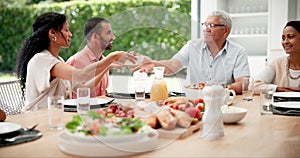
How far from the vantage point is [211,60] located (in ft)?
6.57

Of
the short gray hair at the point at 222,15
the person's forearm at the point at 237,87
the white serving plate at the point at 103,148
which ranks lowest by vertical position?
the white serving plate at the point at 103,148

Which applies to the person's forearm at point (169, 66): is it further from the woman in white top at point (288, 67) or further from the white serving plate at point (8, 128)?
the woman in white top at point (288, 67)

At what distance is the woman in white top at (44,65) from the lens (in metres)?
2.25

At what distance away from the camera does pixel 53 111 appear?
1557 millimetres

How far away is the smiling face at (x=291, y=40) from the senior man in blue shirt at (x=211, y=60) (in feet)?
1.03

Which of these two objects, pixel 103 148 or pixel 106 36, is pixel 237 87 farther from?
pixel 103 148

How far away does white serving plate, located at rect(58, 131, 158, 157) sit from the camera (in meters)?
1.15

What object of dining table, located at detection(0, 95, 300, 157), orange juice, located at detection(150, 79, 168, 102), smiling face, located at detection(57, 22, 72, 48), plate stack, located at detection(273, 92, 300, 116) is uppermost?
smiling face, located at detection(57, 22, 72, 48)

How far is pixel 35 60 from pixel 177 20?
3.67 ft

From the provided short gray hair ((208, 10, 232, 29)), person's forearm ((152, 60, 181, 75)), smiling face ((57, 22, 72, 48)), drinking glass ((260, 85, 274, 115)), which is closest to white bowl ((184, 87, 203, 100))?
person's forearm ((152, 60, 181, 75))

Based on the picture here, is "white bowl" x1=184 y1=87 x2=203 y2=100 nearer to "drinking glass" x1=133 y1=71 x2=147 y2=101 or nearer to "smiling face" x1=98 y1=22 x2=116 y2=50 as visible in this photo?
"drinking glass" x1=133 y1=71 x2=147 y2=101

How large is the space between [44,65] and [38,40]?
8.2 inches

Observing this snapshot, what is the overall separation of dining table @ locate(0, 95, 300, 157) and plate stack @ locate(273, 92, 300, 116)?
0.18 metres

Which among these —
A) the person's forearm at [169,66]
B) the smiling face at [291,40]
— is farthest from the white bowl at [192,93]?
the smiling face at [291,40]
